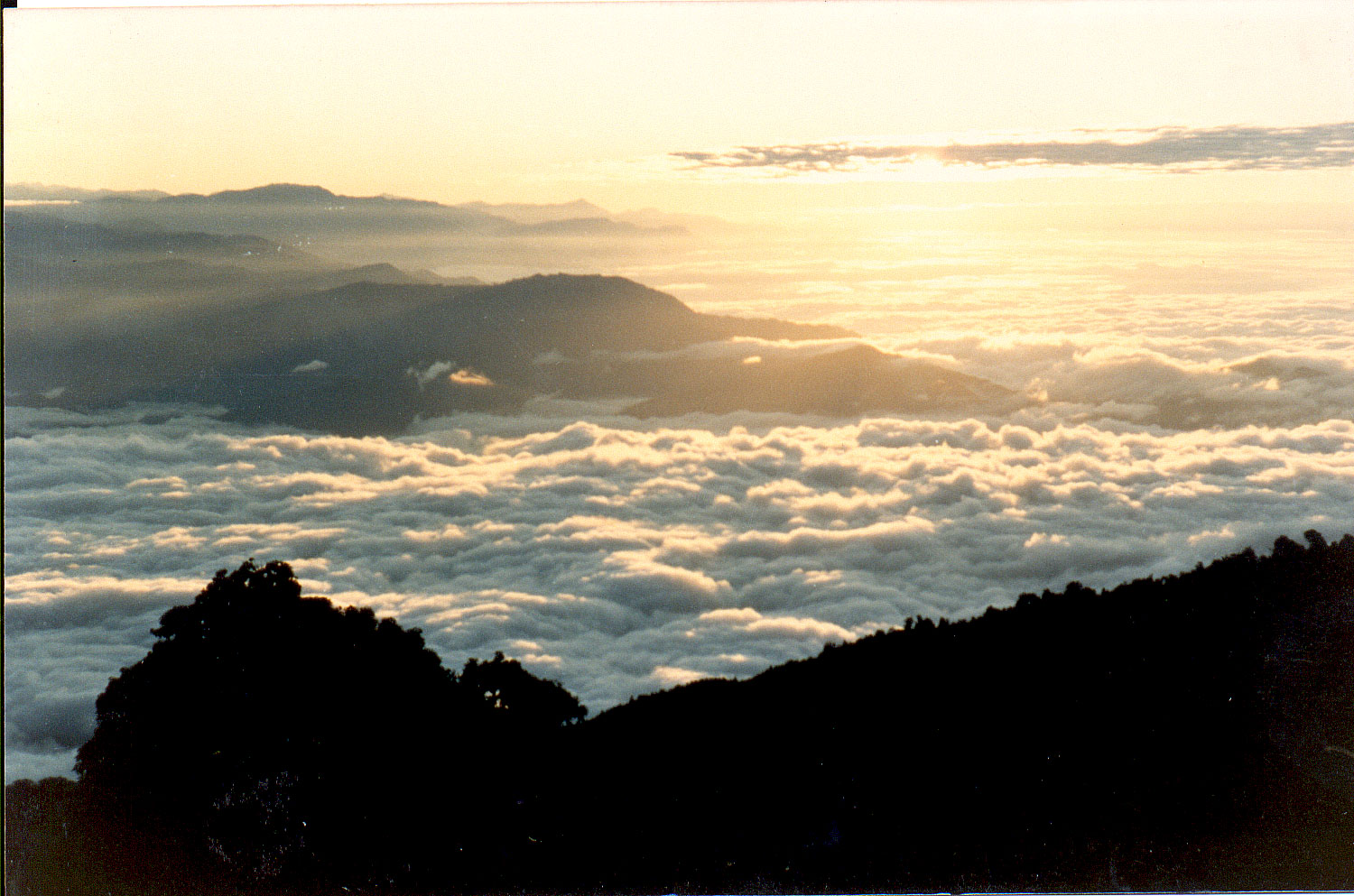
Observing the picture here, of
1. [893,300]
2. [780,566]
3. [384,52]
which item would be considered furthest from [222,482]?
[893,300]

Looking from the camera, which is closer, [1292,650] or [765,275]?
[1292,650]

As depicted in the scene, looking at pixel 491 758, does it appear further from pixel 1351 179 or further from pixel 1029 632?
pixel 1351 179

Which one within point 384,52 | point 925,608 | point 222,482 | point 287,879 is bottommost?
point 287,879

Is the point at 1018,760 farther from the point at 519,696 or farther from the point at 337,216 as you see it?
the point at 337,216

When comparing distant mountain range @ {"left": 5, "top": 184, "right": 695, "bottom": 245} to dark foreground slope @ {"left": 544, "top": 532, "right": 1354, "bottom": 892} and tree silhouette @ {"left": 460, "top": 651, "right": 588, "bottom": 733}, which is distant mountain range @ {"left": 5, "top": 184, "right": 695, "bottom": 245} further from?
dark foreground slope @ {"left": 544, "top": 532, "right": 1354, "bottom": 892}

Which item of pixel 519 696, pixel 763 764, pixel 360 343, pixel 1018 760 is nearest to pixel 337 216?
pixel 360 343

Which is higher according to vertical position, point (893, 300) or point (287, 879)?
point (893, 300)
